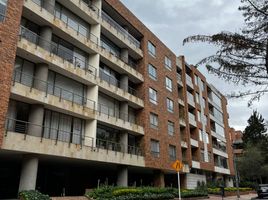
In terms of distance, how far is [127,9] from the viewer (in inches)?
1253

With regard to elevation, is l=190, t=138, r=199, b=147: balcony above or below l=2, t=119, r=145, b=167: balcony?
above

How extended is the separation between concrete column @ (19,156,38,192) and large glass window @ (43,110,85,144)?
249cm

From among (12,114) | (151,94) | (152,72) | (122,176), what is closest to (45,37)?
(12,114)

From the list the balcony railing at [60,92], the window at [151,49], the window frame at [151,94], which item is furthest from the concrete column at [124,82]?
the window at [151,49]

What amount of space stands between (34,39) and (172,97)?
21.2 m

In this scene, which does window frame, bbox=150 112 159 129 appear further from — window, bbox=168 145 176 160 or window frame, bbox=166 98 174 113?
window, bbox=168 145 176 160

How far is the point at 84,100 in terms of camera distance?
25094mm

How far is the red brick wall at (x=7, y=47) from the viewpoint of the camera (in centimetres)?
1703

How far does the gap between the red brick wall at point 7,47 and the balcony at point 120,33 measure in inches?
405

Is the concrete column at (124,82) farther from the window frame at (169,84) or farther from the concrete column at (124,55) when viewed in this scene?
the window frame at (169,84)

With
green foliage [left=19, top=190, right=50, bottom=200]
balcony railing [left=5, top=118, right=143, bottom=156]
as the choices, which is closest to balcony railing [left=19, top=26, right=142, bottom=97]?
balcony railing [left=5, top=118, right=143, bottom=156]

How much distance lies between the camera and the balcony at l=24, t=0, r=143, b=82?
2056 centimetres

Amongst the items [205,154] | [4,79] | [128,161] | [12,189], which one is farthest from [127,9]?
[205,154]

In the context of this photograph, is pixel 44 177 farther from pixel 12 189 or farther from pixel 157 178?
pixel 157 178
